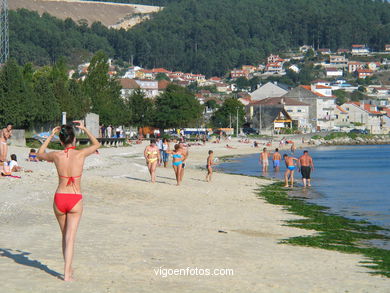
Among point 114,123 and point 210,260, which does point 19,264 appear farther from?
point 114,123

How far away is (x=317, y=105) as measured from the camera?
134750mm

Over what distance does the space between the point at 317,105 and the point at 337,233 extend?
121 meters

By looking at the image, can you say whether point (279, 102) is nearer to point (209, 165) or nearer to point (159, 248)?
point (209, 165)

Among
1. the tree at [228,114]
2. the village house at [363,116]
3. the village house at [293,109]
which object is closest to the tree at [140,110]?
the tree at [228,114]

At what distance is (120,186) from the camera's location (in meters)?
22.5

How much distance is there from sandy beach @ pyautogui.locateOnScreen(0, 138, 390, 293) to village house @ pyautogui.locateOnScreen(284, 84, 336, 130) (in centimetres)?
11520

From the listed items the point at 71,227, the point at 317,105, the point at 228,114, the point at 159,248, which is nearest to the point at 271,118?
the point at 228,114

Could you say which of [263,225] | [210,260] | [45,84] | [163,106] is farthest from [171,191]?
[163,106]

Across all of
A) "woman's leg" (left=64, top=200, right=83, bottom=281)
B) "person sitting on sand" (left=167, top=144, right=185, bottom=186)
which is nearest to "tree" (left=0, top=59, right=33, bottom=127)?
"person sitting on sand" (left=167, top=144, right=185, bottom=186)

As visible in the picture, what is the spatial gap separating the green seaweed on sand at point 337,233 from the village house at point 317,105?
369 feet

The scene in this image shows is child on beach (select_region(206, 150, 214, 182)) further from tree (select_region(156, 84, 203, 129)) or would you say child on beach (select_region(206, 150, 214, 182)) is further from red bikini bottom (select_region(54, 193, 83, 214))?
tree (select_region(156, 84, 203, 129))

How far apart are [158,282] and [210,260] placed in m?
1.86

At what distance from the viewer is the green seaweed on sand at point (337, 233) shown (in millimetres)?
12984

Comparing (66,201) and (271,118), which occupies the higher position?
(271,118)
